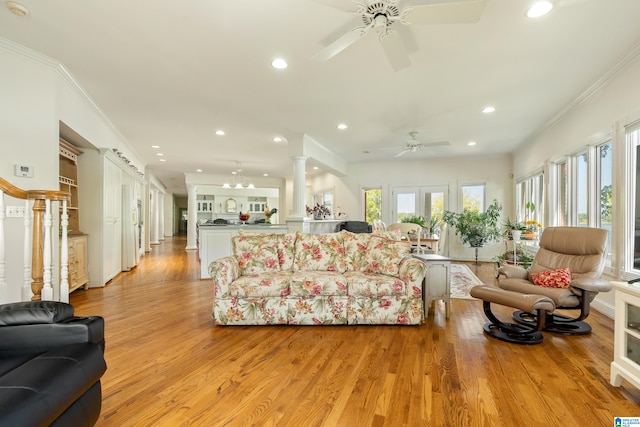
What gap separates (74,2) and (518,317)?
200 inches

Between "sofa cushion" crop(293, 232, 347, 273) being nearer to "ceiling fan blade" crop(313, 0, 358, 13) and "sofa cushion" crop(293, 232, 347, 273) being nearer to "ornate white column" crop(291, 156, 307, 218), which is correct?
"ornate white column" crop(291, 156, 307, 218)

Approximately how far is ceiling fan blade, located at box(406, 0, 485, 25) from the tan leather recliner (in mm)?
2471

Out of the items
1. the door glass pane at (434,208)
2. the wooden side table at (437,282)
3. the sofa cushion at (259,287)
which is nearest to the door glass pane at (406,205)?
the door glass pane at (434,208)

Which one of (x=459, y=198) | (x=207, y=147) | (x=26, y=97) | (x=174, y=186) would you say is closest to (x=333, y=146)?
(x=207, y=147)

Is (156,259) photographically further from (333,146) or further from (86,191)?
(333,146)

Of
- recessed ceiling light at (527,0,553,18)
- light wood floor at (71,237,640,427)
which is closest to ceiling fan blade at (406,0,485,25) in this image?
recessed ceiling light at (527,0,553,18)

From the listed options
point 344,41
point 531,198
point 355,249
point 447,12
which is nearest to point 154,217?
point 355,249

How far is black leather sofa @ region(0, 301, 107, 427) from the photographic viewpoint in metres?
1.08

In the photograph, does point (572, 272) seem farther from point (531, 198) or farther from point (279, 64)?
point (531, 198)

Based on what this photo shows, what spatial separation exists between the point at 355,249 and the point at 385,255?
38 centimetres

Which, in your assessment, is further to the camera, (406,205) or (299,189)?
(406,205)

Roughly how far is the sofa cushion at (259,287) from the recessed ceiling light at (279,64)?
88.4 inches

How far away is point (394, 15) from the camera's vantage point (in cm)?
211

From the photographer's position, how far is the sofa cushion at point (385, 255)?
345 cm
